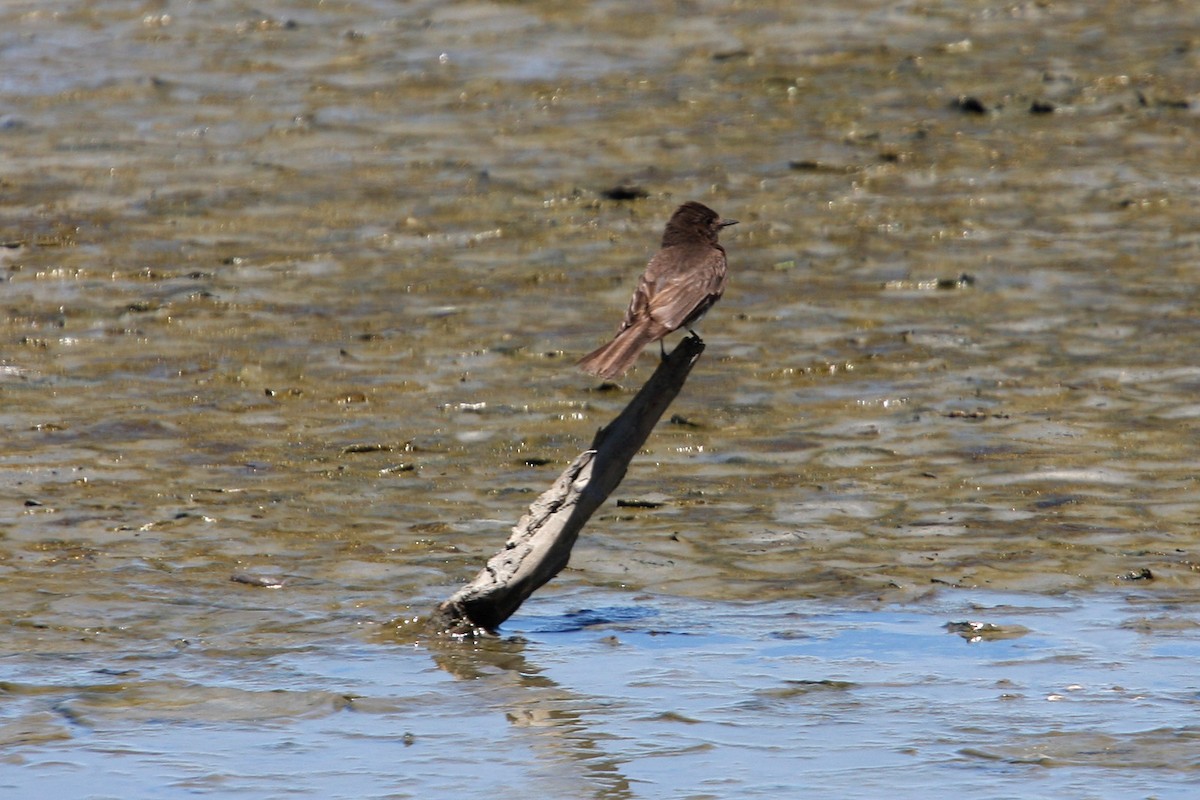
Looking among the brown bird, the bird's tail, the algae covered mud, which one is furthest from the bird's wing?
the algae covered mud

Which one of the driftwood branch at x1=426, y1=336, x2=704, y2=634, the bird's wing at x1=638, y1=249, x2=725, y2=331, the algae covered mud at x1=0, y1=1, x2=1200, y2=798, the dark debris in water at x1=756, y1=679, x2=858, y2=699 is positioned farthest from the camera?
the bird's wing at x1=638, y1=249, x2=725, y2=331

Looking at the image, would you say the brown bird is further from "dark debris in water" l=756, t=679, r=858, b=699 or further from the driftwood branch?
"dark debris in water" l=756, t=679, r=858, b=699

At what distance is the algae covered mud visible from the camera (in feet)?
23.6

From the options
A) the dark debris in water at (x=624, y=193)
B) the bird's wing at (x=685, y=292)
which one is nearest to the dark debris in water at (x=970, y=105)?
the dark debris in water at (x=624, y=193)

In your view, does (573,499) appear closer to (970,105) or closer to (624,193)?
(624,193)

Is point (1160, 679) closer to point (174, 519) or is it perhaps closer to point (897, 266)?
point (174, 519)

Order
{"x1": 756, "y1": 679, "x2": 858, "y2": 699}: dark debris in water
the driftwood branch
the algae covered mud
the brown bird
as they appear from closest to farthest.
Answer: the algae covered mud, {"x1": 756, "y1": 679, "x2": 858, "y2": 699}: dark debris in water, the driftwood branch, the brown bird

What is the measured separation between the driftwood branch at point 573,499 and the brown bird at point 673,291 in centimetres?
19

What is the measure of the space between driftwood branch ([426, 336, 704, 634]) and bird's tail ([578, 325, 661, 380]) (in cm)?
18

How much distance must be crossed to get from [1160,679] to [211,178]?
10325mm

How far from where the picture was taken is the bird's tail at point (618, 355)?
8062 mm

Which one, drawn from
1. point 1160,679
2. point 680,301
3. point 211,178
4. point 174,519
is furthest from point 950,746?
point 211,178

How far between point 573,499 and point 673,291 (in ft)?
4.33

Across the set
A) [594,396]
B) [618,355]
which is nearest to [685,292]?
[618,355]
